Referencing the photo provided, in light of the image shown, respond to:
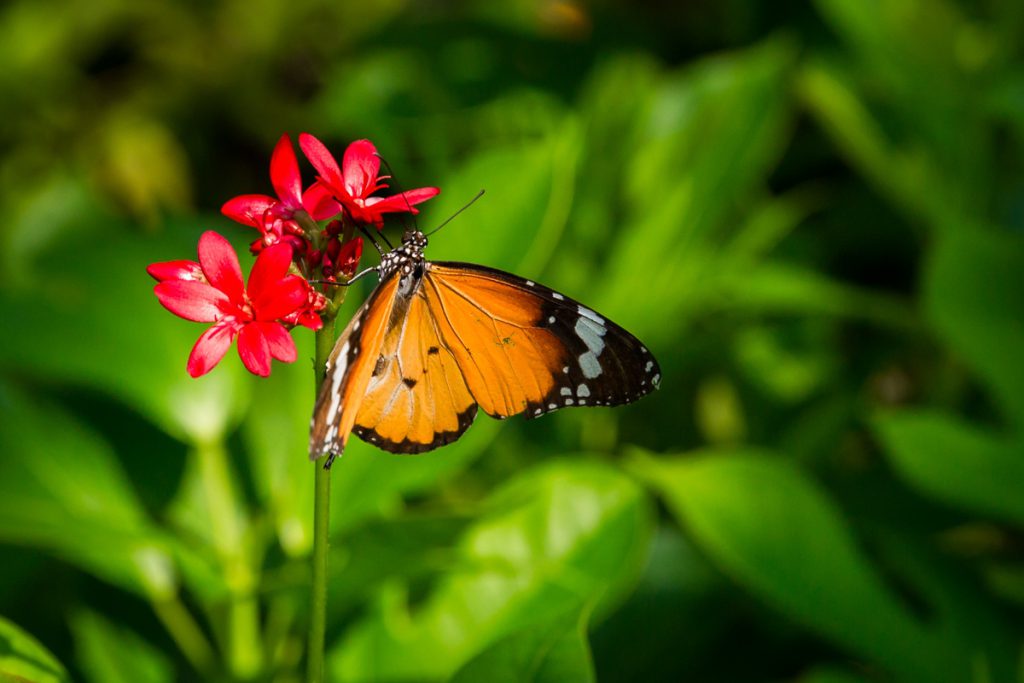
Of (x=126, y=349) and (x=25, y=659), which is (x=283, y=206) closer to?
(x=25, y=659)

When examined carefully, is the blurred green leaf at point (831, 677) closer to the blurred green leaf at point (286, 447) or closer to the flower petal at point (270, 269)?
the blurred green leaf at point (286, 447)

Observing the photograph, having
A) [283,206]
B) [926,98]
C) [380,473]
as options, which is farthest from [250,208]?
[926,98]

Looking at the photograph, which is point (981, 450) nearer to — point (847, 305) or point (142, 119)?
point (847, 305)

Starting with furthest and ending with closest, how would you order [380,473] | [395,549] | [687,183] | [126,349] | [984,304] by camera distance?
[687,183]
[984,304]
[126,349]
[380,473]
[395,549]

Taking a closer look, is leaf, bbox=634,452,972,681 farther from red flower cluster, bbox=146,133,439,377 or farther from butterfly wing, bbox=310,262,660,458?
red flower cluster, bbox=146,133,439,377

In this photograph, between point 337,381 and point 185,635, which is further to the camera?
point 185,635

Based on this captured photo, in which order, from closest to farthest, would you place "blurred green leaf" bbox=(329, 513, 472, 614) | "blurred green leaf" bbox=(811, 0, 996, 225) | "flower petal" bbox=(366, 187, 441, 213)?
"flower petal" bbox=(366, 187, 441, 213) < "blurred green leaf" bbox=(329, 513, 472, 614) < "blurred green leaf" bbox=(811, 0, 996, 225)

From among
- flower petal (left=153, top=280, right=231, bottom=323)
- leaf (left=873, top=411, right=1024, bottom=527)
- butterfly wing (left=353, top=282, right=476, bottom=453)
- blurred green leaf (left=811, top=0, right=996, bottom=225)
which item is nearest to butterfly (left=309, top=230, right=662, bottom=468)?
butterfly wing (left=353, top=282, right=476, bottom=453)
